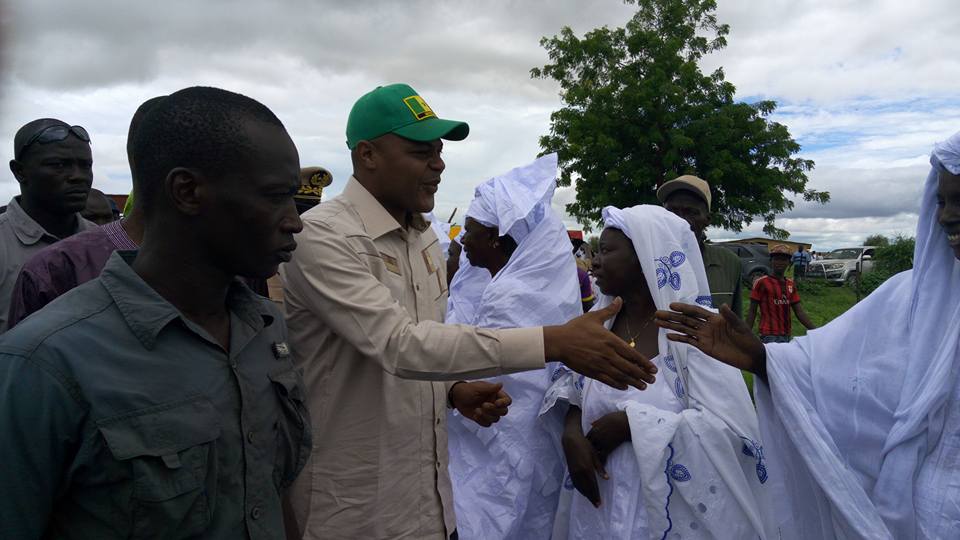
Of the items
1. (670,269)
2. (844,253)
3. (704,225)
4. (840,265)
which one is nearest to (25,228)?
(670,269)

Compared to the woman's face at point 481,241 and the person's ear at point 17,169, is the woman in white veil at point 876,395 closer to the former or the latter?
the woman's face at point 481,241

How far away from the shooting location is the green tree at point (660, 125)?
63.0 ft

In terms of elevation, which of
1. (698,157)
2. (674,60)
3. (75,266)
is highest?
(674,60)

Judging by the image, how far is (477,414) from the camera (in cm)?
235

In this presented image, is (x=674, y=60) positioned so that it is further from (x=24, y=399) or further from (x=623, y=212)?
(x=24, y=399)

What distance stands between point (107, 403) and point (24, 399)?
125 millimetres

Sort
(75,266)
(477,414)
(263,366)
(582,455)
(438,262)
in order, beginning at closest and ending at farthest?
(263,366)
(75,266)
(477,414)
(438,262)
(582,455)

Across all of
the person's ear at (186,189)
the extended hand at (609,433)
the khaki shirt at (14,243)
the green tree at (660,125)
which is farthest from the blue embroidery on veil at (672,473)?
the green tree at (660,125)

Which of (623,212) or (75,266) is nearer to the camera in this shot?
(75,266)

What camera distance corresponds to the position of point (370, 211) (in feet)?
7.64

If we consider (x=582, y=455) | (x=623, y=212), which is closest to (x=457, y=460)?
(x=582, y=455)

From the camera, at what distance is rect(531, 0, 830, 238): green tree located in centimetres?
1920

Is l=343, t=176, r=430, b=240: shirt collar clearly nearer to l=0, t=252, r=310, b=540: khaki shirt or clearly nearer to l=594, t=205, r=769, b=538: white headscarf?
l=0, t=252, r=310, b=540: khaki shirt

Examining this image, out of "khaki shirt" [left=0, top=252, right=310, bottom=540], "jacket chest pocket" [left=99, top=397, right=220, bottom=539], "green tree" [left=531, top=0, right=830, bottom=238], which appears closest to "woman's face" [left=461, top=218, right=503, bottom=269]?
"khaki shirt" [left=0, top=252, right=310, bottom=540]
